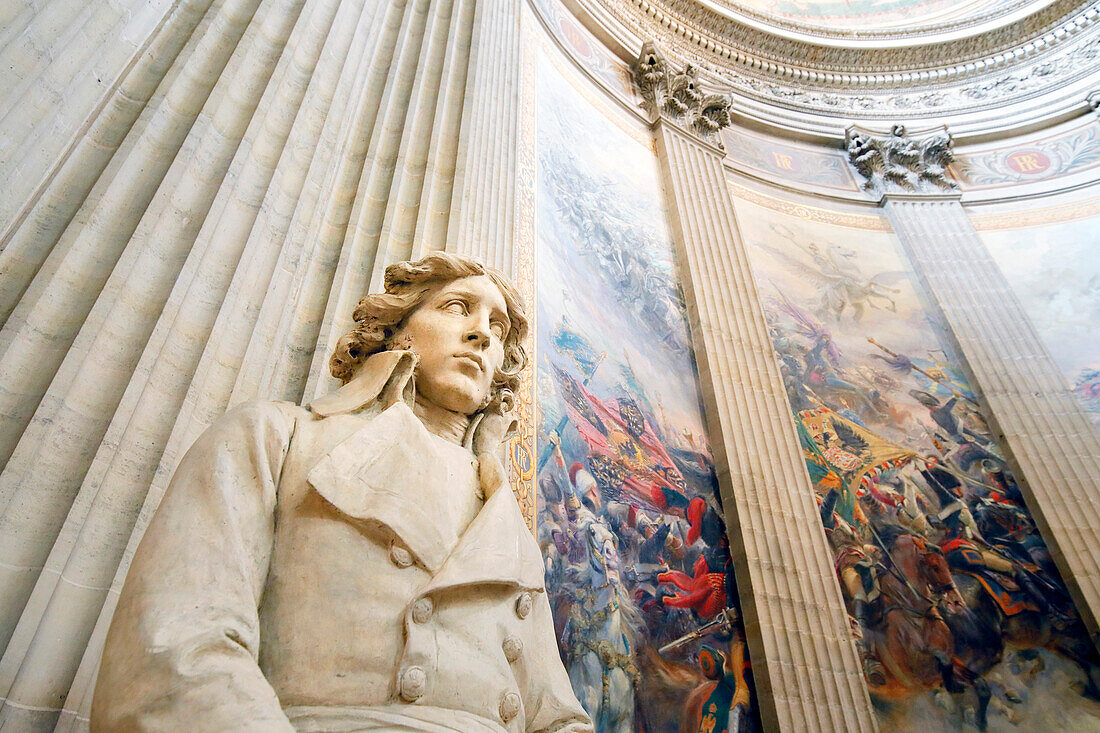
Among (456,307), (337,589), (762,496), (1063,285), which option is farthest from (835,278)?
(337,589)

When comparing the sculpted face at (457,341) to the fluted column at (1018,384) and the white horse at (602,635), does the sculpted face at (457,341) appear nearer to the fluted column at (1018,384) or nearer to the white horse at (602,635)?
the white horse at (602,635)

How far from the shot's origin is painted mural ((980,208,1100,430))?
23.4ft

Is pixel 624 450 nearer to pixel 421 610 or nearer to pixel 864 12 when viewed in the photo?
pixel 421 610

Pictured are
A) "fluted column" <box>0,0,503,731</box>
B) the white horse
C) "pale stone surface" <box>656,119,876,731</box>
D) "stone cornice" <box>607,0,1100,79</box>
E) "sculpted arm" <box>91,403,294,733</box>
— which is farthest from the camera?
"stone cornice" <box>607,0,1100,79</box>

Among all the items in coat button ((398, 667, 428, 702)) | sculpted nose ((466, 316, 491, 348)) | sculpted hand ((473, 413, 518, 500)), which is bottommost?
coat button ((398, 667, 428, 702))

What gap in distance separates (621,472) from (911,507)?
11.2 feet

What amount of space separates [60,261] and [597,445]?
3.17 metres

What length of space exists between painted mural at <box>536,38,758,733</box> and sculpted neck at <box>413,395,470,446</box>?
1.87 meters

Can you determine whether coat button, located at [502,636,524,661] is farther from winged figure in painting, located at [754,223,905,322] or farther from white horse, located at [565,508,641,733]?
winged figure in painting, located at [754,223,905,322]

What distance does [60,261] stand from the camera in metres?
1.84

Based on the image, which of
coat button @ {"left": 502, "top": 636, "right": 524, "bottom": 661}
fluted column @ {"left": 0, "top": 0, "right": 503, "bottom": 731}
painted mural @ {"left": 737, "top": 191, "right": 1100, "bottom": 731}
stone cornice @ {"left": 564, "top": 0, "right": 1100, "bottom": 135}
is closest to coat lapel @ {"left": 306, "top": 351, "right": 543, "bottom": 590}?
coat button @ {"left": 502, "top": 636, "right": 524, "bottom": 661}

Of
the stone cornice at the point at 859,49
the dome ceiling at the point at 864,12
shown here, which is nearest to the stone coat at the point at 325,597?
the stone cornice at the point at 859,49

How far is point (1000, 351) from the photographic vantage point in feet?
24.3

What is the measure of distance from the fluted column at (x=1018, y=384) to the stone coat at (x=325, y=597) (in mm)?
6252
